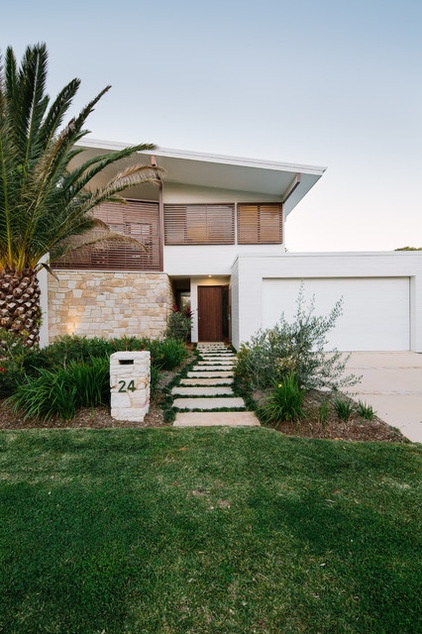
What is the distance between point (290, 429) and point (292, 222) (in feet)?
68.5

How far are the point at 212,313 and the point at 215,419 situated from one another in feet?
26.6

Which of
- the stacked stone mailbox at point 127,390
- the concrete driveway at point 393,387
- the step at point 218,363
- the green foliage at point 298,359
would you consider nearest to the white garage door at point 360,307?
the concrete driveway at point 393,387

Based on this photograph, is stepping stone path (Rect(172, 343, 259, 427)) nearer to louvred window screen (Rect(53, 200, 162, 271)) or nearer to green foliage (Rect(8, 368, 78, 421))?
green foliage (Rect(8, 368, 78, 421))

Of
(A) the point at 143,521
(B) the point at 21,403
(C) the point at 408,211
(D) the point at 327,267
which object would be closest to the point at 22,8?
(B) the point at 21,403

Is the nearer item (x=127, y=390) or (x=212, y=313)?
(x=127, y=390)

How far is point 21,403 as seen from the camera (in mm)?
4031

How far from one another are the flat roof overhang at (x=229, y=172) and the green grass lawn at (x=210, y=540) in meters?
8.54

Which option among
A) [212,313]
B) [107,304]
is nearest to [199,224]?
[212,313]

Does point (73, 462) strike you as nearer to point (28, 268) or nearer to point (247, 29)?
point (28, 268)

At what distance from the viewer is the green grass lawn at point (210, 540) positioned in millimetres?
1312

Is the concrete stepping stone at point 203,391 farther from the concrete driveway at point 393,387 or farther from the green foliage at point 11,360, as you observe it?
the green foliage at point 11,360

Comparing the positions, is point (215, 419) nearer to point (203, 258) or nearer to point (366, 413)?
point (366, 413)

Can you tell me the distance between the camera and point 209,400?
455cm

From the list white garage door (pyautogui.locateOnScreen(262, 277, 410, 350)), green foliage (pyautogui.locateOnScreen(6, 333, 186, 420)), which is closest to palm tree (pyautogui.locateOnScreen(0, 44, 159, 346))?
green foliage (pyautogui.locateOnScreen(6, 333, 186, 420))
